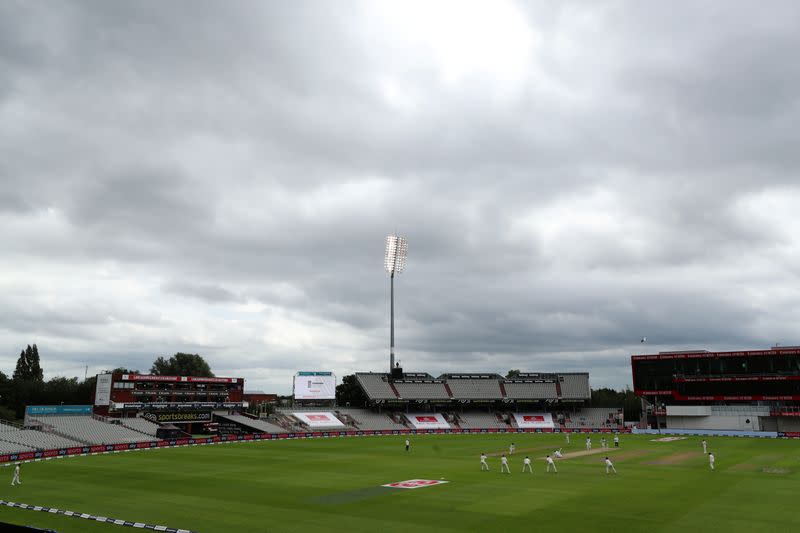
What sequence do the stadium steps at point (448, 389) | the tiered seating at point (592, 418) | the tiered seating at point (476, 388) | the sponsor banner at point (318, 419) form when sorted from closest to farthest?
the sponsor banner at point (318, 419) → the tiered seating at point (592, 418) → the tiered seating at point (476, 388) → the stadium steps at point (448, 389)

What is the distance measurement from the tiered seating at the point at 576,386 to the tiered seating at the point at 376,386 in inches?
1300

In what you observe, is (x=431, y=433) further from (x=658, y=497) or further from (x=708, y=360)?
(x=658, y=497)

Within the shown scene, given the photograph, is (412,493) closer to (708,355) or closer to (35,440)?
(35,440)

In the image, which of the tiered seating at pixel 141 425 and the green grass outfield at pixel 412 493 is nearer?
the green grass outfield at pixel 412 493

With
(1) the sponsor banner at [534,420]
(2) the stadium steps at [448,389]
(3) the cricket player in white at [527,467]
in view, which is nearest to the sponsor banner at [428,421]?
(2) the stadium steps at [448,389]

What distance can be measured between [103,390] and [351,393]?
50338mm

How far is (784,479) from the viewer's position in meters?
40.3

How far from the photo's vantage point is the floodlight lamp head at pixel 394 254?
106 metres

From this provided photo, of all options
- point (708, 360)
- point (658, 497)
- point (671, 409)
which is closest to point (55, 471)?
point (658, 497)

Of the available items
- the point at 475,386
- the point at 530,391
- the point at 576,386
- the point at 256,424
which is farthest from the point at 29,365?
the point at 576,386

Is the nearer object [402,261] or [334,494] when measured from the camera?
[334,494]

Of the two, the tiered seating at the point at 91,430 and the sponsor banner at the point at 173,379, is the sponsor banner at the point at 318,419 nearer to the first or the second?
the sponsor banner at the point at 173,379

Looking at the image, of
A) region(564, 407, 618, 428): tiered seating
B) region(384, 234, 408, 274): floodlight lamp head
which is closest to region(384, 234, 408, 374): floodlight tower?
region(384, 234, 408, 274): floodlight lamp head

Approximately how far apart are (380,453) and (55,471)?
1171 inches
